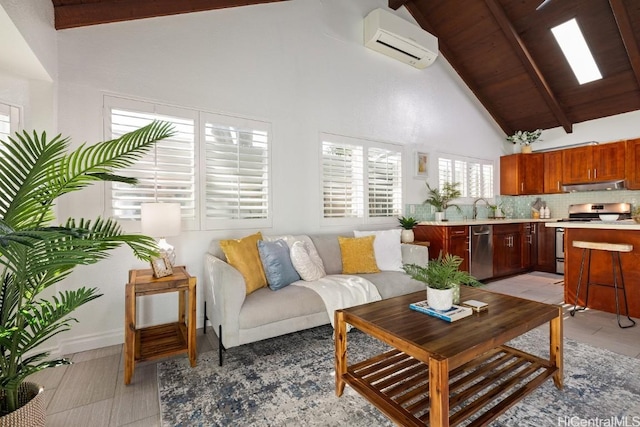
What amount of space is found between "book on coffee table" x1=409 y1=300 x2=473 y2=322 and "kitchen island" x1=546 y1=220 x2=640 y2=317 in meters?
2.39

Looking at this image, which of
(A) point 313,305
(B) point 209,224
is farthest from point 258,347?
(B) point 209,224

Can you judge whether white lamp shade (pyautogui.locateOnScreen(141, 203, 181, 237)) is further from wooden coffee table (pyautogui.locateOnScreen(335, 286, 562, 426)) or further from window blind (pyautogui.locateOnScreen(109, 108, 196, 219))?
wooden coffee table (pyautogui.locateOnScreen(335, 286, 562, 426))

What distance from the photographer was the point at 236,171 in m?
3.17

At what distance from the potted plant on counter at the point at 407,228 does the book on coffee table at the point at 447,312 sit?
7.55 ft

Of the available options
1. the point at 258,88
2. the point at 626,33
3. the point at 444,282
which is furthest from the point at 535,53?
the point at 444,282

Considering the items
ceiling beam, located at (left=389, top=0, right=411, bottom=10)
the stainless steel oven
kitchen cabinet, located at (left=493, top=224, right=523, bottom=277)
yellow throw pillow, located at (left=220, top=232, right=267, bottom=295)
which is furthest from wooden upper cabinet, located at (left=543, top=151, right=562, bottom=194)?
yellow throw pillow, located at (left=220, top=232, right=267, bottom=295)

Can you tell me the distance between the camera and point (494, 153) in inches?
236

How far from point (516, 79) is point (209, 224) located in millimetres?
5465

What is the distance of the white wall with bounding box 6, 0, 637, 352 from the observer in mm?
2520

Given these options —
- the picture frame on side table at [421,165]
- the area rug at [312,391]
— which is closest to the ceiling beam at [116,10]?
the area rug at [312,391]

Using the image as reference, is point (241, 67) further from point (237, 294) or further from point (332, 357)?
point (332, 357)

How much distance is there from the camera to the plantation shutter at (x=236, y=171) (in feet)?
9.97

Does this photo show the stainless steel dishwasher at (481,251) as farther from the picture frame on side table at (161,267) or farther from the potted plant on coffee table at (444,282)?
the picture frame on side table at (161,267)

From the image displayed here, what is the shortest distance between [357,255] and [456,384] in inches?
65.6
